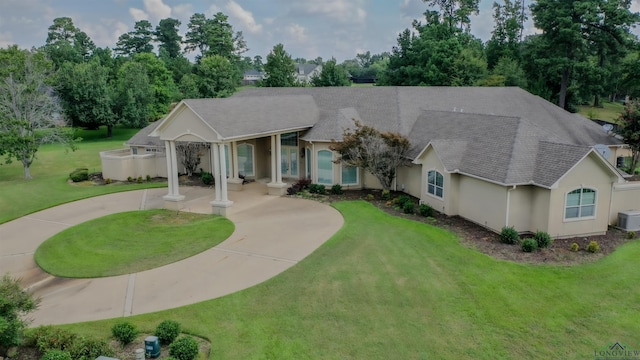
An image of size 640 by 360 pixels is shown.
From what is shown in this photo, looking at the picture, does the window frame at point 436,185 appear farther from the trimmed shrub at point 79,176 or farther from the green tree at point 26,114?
the green tree at point 26,114

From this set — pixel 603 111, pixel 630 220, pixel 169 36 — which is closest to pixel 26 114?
pixel 630 220

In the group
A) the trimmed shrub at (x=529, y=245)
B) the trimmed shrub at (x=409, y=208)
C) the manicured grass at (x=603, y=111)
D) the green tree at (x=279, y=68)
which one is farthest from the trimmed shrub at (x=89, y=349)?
the manicured grass at (x=603, y=111)

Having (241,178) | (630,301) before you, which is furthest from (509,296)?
(241,178)

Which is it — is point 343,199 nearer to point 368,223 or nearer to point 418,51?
point 368,223

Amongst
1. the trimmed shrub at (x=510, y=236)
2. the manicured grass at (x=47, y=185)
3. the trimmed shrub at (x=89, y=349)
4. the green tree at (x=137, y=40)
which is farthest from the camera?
the green tree at (x=137, y=40)

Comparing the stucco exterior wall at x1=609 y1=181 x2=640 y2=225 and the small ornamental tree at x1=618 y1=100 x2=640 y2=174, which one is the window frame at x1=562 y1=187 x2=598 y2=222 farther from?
the small ornamental tree at x1=618 y1=100 x2=640 y2=174
